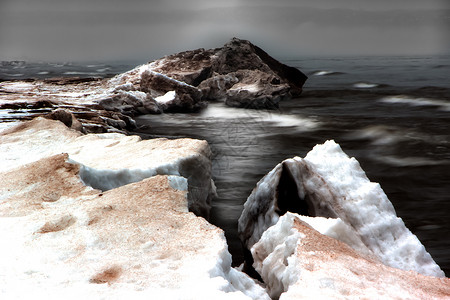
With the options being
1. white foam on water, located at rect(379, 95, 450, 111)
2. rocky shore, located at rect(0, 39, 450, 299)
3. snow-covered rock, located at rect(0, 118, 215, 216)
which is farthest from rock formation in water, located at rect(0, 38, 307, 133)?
rocky shore, located at rect(0, 39, 450, 299)

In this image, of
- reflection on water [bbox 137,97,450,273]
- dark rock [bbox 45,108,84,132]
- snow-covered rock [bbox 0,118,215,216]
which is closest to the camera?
snow-covered rock [bbox 0,118,215,216]

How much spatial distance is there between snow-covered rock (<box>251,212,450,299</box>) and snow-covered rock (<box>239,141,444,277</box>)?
0.58 meters

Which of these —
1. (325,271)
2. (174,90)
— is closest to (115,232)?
(325,271)

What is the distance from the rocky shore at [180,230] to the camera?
3.53 m

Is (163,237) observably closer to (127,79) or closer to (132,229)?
(132,229)

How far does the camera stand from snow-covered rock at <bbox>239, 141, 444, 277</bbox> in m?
5.11

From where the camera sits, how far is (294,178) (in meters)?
5.76

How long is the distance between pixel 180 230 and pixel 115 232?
1.83ft

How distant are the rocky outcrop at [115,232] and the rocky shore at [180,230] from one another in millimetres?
13

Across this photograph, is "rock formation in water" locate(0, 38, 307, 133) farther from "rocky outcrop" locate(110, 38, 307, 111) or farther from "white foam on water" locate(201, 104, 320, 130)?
"white foam on water" locate(201, 104, 320, 130)

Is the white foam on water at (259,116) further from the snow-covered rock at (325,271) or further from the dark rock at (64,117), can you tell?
the snow-covered rock at (325,271)

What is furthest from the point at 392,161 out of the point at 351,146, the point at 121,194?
the point at 121,194

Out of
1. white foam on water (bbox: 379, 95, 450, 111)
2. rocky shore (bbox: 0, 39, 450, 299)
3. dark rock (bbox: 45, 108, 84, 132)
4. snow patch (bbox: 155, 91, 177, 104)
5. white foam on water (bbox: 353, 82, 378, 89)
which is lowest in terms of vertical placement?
→ white foam on water (bbox: 353, 82, 378, 89)

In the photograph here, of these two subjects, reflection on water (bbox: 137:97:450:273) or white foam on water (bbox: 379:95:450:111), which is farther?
white foam on water (bbox: 379:95:450:111)
